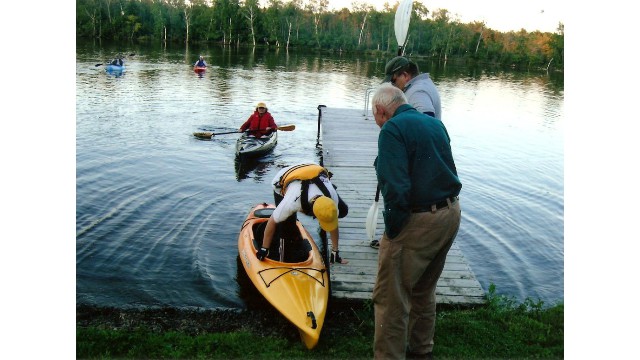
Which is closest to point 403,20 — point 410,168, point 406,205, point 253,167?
point 410,168

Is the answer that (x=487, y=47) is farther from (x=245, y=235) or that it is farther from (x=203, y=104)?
(x=245, y=235)

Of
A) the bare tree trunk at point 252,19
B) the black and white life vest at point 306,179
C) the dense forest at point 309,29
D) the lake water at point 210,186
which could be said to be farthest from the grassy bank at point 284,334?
the bare tree trunk at point 252,19

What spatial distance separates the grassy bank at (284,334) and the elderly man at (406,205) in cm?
108

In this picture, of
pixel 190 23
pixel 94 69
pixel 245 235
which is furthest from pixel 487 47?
pixel 245 235

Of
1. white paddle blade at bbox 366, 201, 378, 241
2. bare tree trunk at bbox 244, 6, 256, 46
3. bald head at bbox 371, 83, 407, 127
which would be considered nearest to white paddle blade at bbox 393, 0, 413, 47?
white paddle blade at bbox 366, 201, 378, 241

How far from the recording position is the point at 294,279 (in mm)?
5637

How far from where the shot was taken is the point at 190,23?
218 ft

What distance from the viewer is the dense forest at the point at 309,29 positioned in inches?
2168

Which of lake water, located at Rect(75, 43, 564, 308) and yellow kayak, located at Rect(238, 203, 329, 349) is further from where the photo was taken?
lake water, located at Rect(75, 43, 564, 308)

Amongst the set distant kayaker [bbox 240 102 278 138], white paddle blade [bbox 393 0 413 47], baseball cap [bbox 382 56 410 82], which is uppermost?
white paddle blade [bbox 393 0 413 47]

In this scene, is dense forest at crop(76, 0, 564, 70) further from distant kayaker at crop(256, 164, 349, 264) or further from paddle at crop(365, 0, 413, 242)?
distant kayaker at crop(256, 164, 349, 264)

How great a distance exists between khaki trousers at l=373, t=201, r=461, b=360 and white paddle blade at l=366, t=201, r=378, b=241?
102 inches

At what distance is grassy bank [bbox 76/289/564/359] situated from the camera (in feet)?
15.0

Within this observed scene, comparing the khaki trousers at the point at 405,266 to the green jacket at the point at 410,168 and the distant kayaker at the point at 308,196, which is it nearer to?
the green jacket at the point at 410,168
